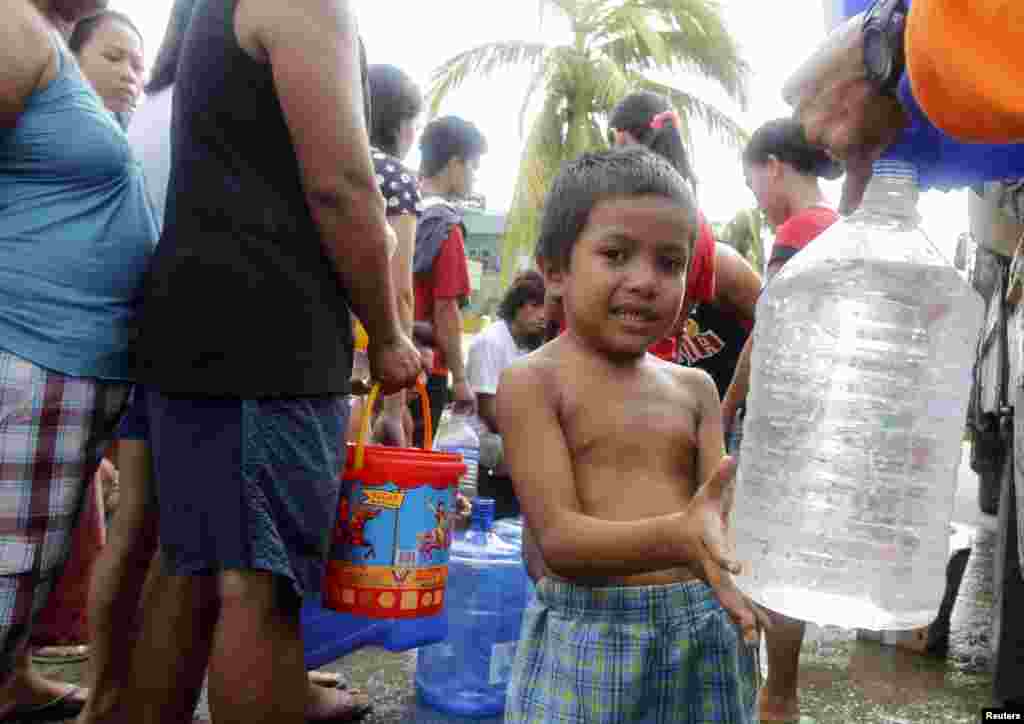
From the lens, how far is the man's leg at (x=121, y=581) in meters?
2.34

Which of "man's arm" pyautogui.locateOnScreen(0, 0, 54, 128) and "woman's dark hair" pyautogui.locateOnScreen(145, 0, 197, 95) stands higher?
"woman's dark hair" pyautogui.locateOnScreen(145, 0, 197, 95)

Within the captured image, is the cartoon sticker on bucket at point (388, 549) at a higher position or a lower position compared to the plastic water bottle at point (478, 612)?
higher

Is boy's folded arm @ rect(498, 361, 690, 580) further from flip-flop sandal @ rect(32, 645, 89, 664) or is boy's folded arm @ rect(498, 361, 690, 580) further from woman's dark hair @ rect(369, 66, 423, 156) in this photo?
flip-flop sandal @ rect(32, 645, 89, 664)

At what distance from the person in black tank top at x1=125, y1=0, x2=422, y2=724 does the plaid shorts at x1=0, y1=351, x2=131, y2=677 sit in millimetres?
183

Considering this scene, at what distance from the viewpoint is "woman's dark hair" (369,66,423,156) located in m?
3.51

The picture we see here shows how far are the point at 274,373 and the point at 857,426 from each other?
1407 millimetres

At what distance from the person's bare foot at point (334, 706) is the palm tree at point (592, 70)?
1307 cm

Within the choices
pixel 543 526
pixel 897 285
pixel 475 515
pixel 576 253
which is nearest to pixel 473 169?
pixel 475 515

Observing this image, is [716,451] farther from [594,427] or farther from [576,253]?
[576,253]

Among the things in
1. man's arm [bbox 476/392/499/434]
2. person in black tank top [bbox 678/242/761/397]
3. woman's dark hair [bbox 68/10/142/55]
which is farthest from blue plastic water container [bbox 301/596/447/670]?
man's arm [bbox 476/392/499/434]

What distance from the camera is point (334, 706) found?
9.15 ft

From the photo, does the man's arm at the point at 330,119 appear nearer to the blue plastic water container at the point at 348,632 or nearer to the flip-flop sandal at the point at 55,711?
the blue plastic water container at the point at 348,632

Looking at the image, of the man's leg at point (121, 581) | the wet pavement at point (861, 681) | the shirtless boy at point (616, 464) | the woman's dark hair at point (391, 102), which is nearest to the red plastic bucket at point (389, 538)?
the shirtless boy at point (616, 464)

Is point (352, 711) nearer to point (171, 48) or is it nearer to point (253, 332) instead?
point (253, 332)
